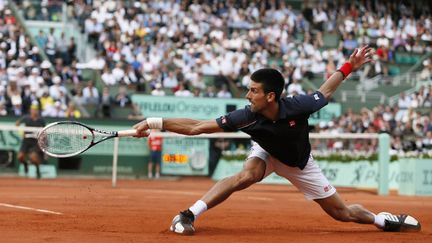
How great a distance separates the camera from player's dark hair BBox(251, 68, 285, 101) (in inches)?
385

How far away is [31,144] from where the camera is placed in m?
25.3

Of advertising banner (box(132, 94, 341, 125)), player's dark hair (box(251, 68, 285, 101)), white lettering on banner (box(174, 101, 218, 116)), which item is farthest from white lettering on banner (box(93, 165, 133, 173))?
player's dark hair (box(251, 68, 285, 101))

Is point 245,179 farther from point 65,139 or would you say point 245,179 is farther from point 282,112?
point 65,139

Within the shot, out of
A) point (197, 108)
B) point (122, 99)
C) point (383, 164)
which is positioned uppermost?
point (122, 99)

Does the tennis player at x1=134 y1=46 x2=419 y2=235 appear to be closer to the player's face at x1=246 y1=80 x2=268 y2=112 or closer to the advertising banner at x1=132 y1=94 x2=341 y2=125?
the player's face at x1=246 y1=80 x2=268 y2=112

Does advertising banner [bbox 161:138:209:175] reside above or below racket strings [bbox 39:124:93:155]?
below

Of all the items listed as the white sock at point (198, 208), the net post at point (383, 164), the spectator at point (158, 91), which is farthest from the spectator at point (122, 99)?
the white sock at point (198, 208)

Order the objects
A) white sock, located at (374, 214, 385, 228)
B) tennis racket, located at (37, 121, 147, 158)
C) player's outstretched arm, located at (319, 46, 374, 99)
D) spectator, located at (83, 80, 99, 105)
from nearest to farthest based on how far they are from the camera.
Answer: tennis racket, located at (37, 121, 147, 158), player's outstretched arm, located at (319, 46, 374, 99), white sock, located at (374, 214, 385, 228), spectator, located at (83, 80, 99, 105)

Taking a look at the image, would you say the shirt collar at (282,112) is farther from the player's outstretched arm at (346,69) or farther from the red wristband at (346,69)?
the red wristband at (346,69)

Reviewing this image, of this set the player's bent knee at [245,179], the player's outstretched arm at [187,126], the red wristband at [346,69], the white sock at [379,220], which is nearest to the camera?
the player's outstretched arm at [187,126]

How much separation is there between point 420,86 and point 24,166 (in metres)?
15.4

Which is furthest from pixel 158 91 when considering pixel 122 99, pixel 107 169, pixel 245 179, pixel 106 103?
pixel 245 179

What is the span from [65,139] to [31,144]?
15.4 meters

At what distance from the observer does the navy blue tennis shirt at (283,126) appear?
9.84 m
